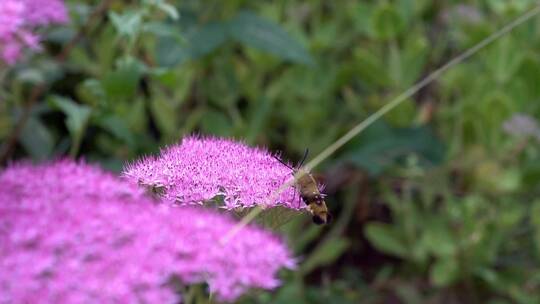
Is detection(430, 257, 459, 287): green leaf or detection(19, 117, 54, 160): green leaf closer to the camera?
detection(19, 117, 54, 160): green leaf

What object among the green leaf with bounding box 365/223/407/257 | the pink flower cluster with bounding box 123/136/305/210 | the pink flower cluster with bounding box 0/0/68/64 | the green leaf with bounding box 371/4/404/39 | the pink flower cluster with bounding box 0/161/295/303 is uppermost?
the green leaf with bounding box 371/4/404/39

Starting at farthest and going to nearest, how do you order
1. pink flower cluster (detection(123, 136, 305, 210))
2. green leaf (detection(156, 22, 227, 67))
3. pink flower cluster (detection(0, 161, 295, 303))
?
green leaf (detection(156, 22, 227, 67)) < pink flower cluster (detection(123, 136, 305, 210)) < pink flower cluster (detection(0, 161, 295, 303))

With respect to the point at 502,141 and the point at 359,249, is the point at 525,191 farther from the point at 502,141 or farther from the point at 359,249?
the point at 359,249

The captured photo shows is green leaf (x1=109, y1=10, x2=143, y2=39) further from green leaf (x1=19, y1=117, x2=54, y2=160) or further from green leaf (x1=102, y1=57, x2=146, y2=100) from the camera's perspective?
green leaf (x1=19, y1=117, x2=54, y2=160)

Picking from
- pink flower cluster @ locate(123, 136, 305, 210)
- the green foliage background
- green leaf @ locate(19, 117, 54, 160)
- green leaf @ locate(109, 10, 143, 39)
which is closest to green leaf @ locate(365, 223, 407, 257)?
the green foliage background

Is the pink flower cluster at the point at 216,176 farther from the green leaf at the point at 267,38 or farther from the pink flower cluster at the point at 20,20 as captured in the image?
the green leaf at the point at 267,38

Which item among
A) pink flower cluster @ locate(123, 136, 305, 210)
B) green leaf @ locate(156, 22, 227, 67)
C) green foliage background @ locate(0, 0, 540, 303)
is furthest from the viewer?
green foliage background @ locate(0, 0, 540, 303)
